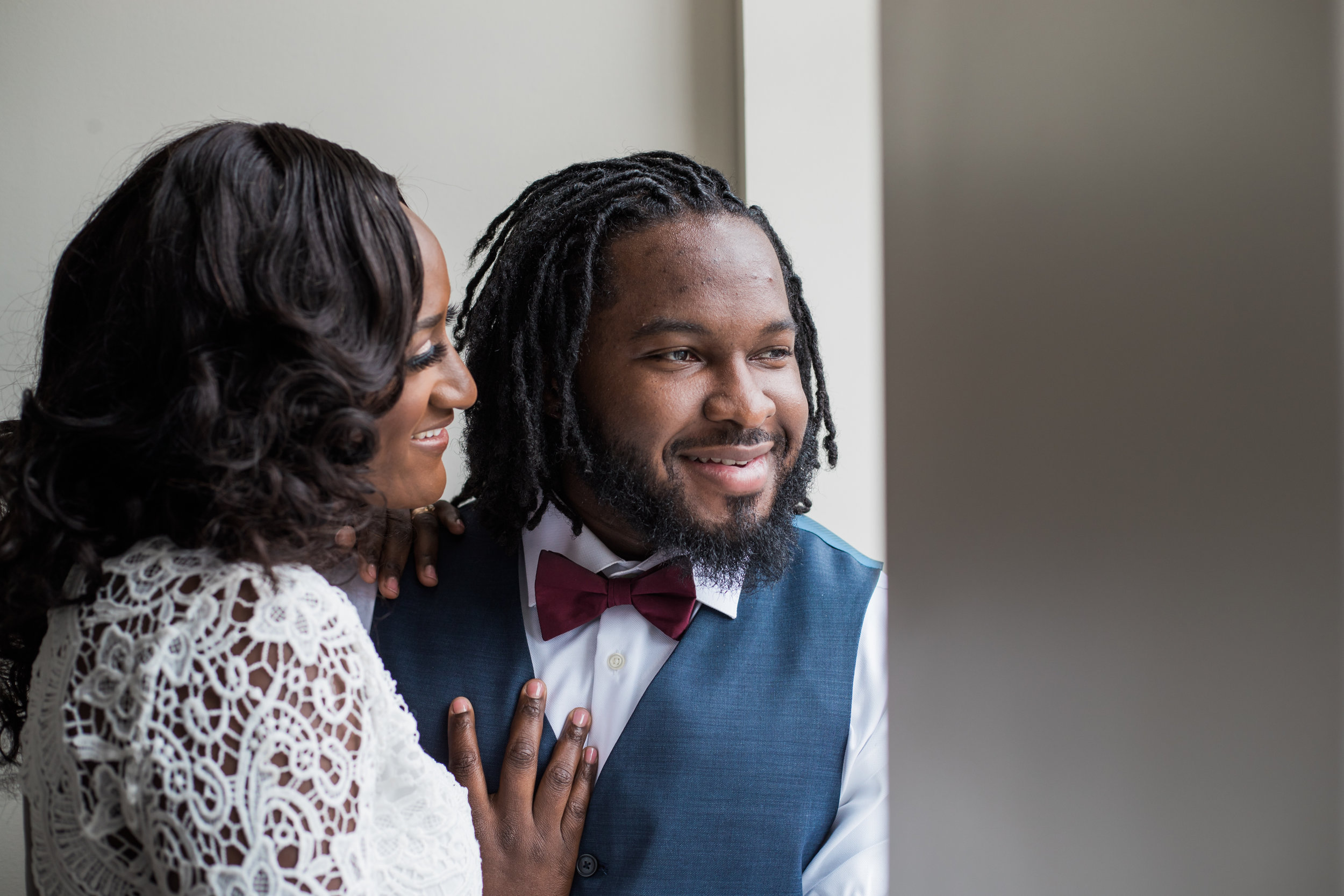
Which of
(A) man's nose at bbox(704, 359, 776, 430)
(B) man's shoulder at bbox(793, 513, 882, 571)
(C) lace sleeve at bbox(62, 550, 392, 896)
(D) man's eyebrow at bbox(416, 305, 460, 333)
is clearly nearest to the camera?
(C) lace sleeve at bbox(62, 550, 392, 896)

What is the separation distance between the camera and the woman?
2.48 ft

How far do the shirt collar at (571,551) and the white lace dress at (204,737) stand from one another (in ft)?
1.40

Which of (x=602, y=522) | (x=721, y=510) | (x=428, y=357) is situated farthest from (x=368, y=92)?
(x=721, y=510)

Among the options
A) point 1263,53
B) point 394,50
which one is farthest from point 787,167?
point 1263,53

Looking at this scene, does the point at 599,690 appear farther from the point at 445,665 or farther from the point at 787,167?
the point at 787,167

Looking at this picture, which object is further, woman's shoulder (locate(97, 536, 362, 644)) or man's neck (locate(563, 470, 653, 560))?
man's neck (locate(563, 470, 653, 560))

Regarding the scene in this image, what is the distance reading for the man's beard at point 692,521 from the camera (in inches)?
47.8

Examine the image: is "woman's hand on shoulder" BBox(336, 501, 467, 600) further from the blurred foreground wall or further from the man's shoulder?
the blurred foreground wall

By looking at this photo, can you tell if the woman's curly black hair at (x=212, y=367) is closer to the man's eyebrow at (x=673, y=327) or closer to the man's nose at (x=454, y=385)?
the man's nose at (x=454, y=385)

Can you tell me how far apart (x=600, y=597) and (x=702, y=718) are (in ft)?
0.69

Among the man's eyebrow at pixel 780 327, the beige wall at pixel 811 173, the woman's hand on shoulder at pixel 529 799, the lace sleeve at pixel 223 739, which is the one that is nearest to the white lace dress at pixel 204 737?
the lace sleeve at pixel 223 739

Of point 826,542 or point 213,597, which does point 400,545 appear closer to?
point 213,597

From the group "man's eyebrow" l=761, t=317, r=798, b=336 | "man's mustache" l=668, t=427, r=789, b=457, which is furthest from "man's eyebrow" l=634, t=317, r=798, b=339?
"man's mustache" l=668, t=427, r=789, b=457

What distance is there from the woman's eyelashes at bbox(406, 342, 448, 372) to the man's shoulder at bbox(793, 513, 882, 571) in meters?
0.55
